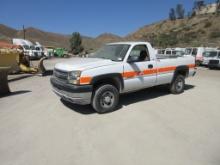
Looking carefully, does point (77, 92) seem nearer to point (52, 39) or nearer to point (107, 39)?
point (107, 39)

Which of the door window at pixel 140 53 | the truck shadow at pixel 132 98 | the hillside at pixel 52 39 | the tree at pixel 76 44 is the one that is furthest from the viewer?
the hillside at pixel 52 39

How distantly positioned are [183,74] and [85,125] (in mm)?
4915

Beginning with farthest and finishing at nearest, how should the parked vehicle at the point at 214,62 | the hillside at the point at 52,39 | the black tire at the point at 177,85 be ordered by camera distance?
the hillside at the point at 52,39 < the parked vehicle at the point at 214,62 < the black tire at the point at 177,85

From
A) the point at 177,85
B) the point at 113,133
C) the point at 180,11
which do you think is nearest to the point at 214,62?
the point at 177,85

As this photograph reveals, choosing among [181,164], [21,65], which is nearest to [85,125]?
[181,164]

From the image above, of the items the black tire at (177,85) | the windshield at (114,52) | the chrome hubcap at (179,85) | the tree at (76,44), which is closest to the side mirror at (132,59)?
the windshield at (114,52)

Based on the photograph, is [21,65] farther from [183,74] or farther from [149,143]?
[149,143]

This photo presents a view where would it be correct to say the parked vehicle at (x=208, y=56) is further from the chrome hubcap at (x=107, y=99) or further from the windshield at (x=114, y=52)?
the chrome hubcap at (x=107, y=99)

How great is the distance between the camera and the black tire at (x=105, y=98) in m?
5.76

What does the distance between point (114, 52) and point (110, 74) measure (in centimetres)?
108

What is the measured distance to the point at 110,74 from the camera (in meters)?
5.88

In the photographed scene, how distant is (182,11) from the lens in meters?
105

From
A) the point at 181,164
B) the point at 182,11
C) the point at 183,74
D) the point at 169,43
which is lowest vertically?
the point at 181,164

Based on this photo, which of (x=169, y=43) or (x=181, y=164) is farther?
(x=169, y=43)
